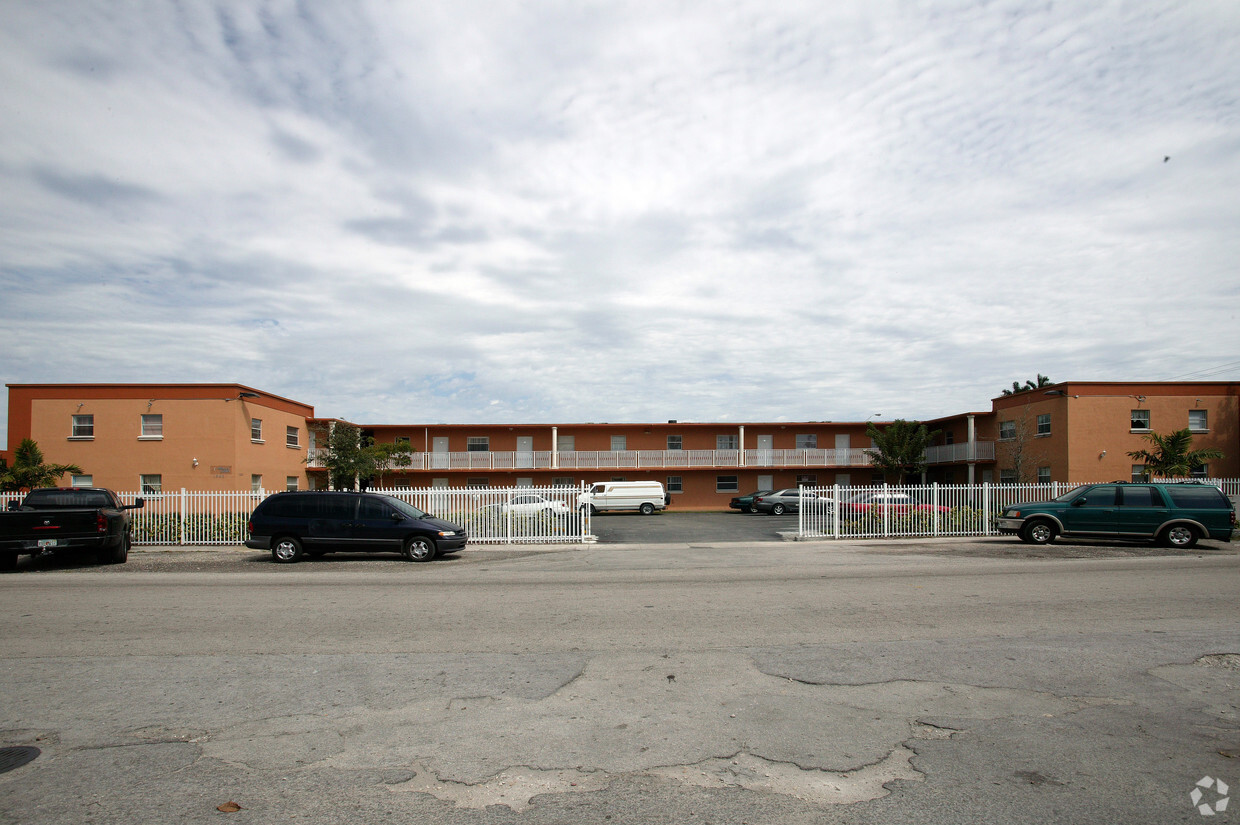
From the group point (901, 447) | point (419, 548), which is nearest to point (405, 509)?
point (419, 548)

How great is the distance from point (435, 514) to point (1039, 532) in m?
15.9

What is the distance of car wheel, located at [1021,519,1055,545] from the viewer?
19172mm

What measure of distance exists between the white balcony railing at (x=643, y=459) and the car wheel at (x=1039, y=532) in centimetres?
2354

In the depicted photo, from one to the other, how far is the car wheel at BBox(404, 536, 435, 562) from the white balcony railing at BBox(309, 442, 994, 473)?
2597cm

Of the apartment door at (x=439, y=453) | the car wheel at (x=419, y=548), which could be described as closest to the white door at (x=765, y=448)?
the apartment door at (x=439, y=453)

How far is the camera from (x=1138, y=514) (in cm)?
1814

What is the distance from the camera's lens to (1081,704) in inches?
220

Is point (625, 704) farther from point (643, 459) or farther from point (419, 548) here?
point (643, 459)

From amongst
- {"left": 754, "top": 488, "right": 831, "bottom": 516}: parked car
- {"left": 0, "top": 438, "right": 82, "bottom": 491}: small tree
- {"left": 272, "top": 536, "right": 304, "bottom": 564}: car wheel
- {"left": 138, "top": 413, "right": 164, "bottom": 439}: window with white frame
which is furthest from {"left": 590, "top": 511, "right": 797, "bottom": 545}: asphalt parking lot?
{"left": 0, "top": 438, "right": 82, "bottom": 491}: small tree

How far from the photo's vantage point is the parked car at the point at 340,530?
16.5 metres

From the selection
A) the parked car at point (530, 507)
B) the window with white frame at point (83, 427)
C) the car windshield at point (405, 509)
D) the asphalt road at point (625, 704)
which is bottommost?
the asphalt road at point (625, 704)

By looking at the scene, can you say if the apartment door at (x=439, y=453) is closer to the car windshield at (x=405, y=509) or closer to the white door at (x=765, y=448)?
the white door at (x=765, y=448)

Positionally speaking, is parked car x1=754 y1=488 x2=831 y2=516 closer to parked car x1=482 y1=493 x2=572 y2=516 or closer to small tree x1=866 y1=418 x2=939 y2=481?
small tree x1=866 y1=418 x2=939 y2=481

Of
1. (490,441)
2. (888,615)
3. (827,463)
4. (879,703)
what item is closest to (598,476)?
(490,441)
